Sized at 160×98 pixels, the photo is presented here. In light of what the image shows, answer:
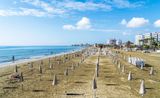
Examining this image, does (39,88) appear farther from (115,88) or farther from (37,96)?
(115,88)

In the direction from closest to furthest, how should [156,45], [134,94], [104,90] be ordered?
[134,94], [104,90], [156,45]

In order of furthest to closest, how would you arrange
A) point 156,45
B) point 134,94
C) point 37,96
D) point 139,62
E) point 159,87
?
point 156,45 → point 139,62 → point 159,87 → point 134,94 → point 37,96

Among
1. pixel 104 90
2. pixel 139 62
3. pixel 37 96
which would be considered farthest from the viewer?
pixel 139 62

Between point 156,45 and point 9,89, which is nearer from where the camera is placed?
point 9,89

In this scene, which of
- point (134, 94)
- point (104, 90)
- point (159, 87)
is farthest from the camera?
point (159, 87)

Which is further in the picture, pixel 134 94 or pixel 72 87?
pixel 72 87

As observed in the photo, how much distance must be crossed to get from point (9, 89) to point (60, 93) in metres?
4.85

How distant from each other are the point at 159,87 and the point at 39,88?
11.0 m

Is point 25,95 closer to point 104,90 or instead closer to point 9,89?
point 9,89

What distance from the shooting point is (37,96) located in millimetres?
17344

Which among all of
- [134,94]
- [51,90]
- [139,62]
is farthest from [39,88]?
[139,62]

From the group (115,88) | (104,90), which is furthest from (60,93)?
(115,88)

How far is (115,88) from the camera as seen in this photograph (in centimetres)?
2095

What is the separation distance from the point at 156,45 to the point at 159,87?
148532 mm
